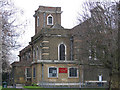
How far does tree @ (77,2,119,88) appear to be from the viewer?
A: 23.7 m

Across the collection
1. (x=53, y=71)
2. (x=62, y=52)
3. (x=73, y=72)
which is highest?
(x=62, y=52)

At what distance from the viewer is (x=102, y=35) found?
979 inches

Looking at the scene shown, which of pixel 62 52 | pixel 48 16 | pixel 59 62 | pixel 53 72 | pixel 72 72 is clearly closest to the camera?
pixel 53 72

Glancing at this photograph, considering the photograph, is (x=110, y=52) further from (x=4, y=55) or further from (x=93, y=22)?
(x=4, y=55)

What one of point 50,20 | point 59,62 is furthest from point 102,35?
point 50,20

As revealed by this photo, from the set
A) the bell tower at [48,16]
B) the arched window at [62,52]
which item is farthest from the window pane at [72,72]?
the bell tower at [48,16]

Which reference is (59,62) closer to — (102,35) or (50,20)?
(50,20)

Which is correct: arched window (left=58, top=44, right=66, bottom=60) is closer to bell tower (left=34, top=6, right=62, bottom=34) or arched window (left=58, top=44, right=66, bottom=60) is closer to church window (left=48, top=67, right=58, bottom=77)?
church window (left=48, top=67, right=58, bottom=77)

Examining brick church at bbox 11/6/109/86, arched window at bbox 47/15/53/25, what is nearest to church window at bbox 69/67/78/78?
brick church at bbox 11/6/109/86

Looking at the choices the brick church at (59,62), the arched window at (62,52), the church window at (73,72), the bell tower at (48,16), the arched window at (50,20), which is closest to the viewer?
the brick church at (59,62)

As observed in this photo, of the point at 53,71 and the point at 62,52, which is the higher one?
the point at 62,52

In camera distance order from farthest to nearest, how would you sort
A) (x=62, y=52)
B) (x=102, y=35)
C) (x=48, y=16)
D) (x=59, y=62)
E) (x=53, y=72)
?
1. (x=48, y=16)
2. (x=62, y=52)
3. (x=59, y=62)
4. (x=53, y=72)
5. (x=102, y=35)

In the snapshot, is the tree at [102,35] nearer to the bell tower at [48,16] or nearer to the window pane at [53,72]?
the window pane at [53,72]

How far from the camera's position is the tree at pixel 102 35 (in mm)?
23672
